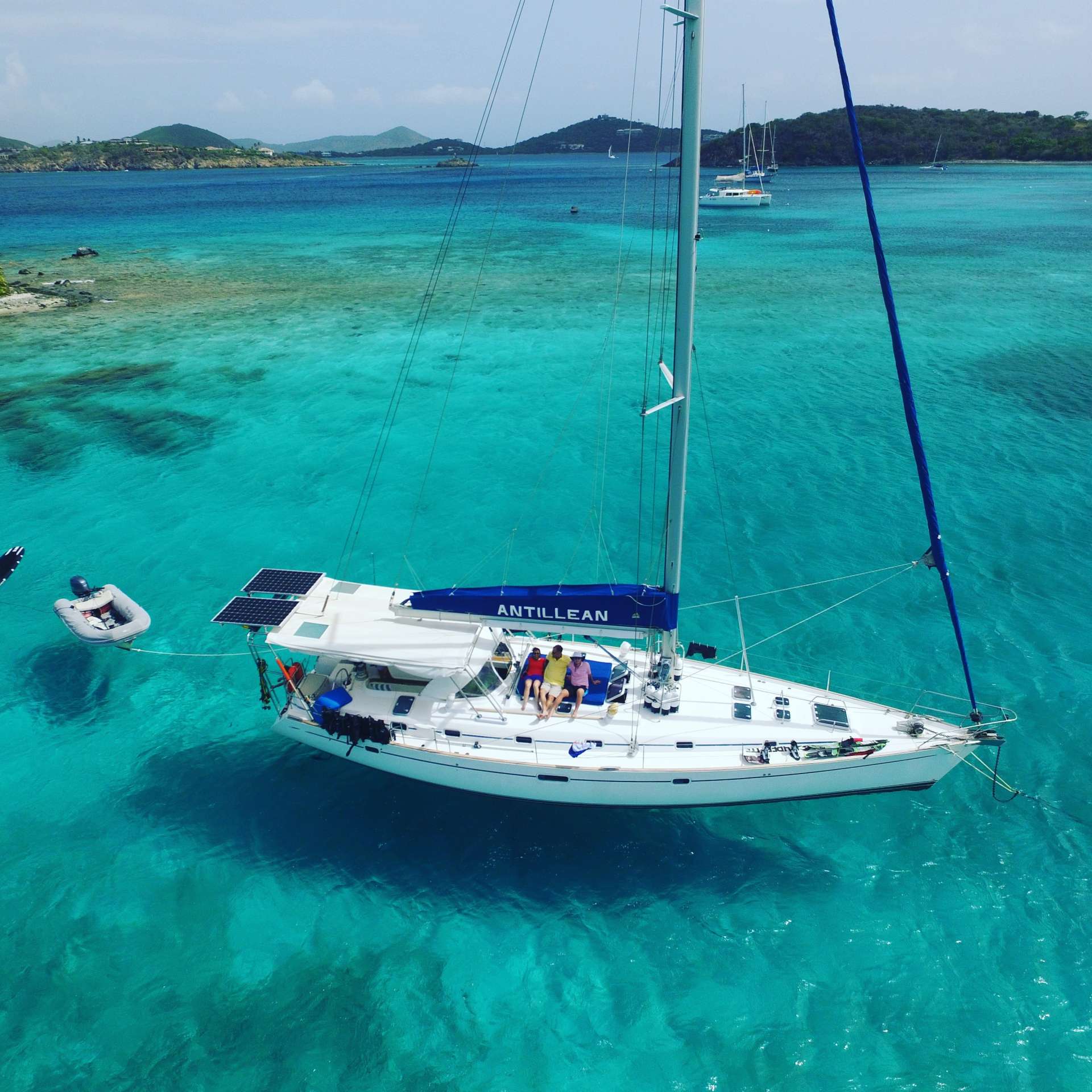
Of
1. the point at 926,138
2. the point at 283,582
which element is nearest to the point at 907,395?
the point at 283,582

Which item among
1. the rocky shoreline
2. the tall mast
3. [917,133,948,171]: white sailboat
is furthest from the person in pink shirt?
[917,133,948,171]: white sailboat

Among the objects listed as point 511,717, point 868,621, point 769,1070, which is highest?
point 511,717

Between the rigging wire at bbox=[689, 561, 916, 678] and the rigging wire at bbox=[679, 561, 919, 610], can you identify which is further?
the rigging wire at bbox=[679, 561, 919, 610]

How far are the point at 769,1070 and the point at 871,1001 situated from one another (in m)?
2.06

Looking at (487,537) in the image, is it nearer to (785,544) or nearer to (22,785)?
(785,544)

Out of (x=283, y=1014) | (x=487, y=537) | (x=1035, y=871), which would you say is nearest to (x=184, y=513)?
(x=487, y=537)

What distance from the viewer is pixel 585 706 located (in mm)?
14148

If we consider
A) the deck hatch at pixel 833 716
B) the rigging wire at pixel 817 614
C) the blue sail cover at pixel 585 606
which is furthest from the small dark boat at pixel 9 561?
the deck hatch at pixel 833 716

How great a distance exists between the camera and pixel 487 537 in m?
23.7

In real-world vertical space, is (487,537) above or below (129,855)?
above

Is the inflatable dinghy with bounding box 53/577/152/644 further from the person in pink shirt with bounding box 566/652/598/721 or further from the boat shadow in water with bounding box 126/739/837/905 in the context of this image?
the person in pink shirt with bounding box 566/652/598/721

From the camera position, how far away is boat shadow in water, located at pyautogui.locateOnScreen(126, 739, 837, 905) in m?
13.4

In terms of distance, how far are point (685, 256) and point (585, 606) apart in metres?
6.12

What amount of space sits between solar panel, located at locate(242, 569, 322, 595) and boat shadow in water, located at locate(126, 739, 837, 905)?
152 inches
